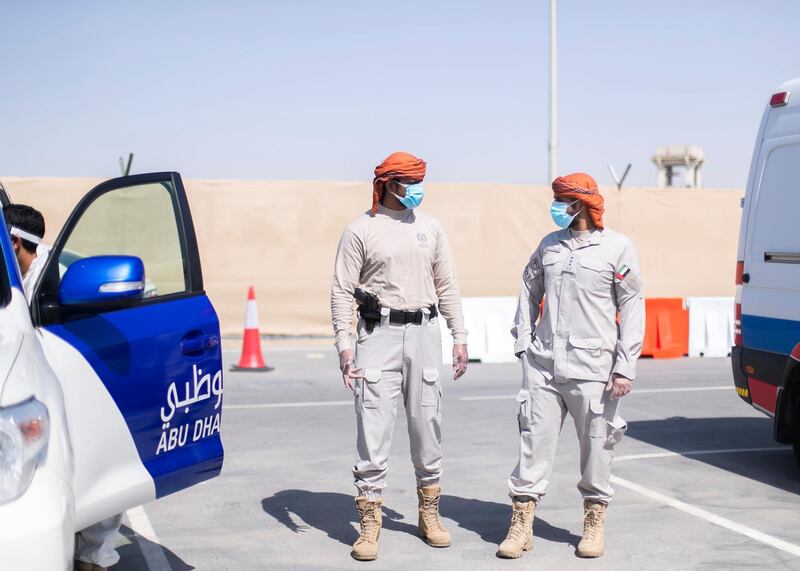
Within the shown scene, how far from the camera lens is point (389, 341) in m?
5.45

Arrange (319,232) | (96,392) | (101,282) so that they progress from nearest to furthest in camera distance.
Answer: (101,282)
(96,392)
(319,232)

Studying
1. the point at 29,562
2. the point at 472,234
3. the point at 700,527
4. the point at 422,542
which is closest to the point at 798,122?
the point at 700,527

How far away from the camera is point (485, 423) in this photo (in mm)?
9453

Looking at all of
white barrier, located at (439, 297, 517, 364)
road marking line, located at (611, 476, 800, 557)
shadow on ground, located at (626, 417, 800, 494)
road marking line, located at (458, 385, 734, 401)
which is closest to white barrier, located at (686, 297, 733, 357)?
white barrier, located at (439, 297, 517, 364)

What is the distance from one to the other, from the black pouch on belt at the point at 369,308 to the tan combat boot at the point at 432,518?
35.3 inches

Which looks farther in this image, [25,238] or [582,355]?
[582,355]

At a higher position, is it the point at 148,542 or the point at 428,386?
the point at 428,386

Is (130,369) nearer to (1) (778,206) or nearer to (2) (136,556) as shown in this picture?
(2) (136,556)

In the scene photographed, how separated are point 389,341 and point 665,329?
33.0 feet

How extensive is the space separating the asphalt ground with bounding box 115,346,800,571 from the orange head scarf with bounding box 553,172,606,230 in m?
1.72

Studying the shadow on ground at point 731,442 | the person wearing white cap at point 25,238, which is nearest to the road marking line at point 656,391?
the shadow on ground at point 731,442

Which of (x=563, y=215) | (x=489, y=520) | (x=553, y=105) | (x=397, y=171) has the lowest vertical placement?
(x=489, y=520)

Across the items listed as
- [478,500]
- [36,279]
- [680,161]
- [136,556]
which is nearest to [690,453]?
[478,500]

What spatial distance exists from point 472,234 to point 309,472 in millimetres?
10862
